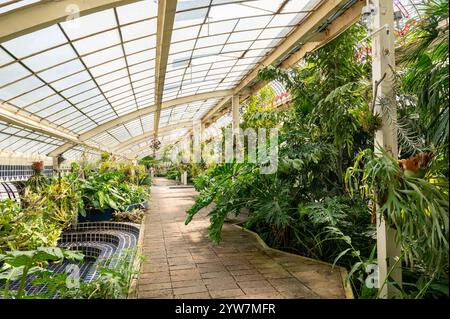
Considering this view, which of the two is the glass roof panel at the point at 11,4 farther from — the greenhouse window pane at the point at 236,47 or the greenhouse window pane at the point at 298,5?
the greenhouse window pane at the point at 236,47

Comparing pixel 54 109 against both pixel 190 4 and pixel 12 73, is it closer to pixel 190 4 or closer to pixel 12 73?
pixel 12 73

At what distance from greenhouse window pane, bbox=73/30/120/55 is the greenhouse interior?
42mm

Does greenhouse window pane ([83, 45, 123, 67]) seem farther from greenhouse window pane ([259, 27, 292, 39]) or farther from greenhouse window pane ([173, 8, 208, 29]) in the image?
greenhouse window pane ([259, 27, 292, 39])

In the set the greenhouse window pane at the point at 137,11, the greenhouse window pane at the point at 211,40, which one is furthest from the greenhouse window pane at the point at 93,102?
the greenhouse window pane at the point at 137,11

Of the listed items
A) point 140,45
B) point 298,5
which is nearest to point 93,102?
point 140,45

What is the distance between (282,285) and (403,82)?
6.42ft

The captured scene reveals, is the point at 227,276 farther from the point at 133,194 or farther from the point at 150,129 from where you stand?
the point at 150,129

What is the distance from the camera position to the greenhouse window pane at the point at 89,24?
17.3 ft

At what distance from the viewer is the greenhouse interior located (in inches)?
84.9

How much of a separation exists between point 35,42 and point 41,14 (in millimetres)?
1331

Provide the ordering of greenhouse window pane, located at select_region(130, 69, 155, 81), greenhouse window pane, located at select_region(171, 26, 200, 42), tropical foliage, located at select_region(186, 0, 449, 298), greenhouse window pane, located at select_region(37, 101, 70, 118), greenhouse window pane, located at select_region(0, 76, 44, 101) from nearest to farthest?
tropical foliage, located at select_region(186, 0, 449, 298) → greenhouse window pane, located at select_region(171, 26, 200, 42) → greenhouse window pane, located at select_region(0, 76, 44, 101) → greenhouse window pane, located at select_region(130, 69, 155, 81) → greenhouse window pane, located at select_region(37, 101, 70, 118)

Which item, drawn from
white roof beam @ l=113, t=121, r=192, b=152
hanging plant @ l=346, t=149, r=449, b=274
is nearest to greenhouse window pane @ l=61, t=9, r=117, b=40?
hanging plant @ l=346, t=149, r=449, b=274

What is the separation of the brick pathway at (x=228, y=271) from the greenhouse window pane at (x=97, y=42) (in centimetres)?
411

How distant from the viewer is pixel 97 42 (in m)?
6.30
